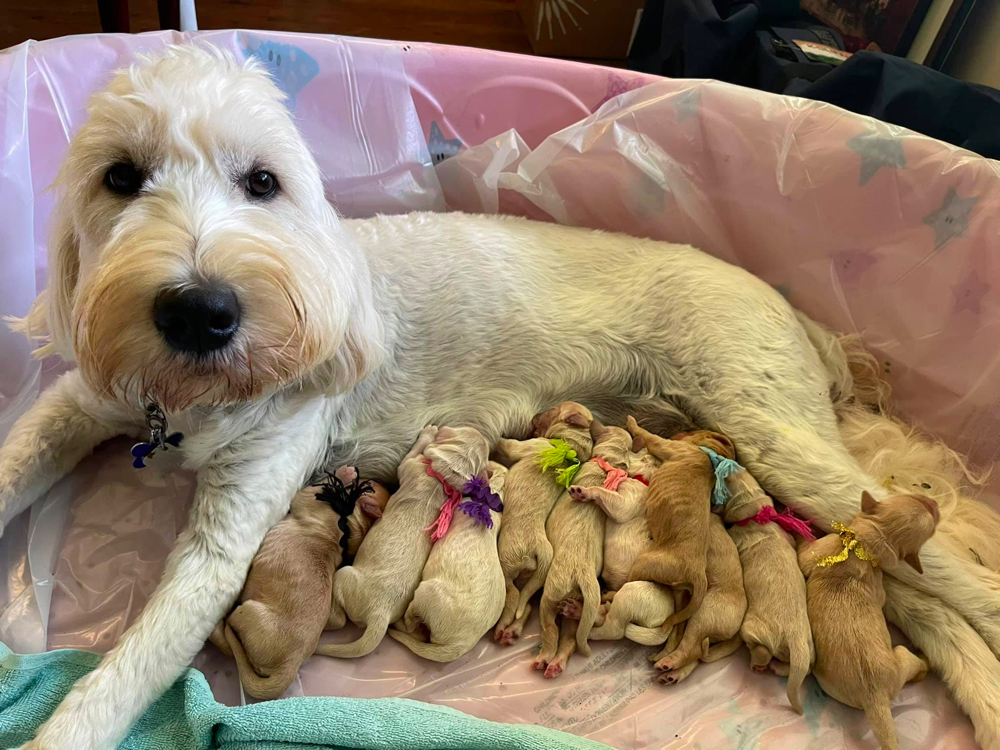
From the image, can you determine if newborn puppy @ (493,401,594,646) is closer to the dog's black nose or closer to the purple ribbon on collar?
the purple ribbon on collar

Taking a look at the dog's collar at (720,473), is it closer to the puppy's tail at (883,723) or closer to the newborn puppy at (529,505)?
the newborn puppy at (529,505)

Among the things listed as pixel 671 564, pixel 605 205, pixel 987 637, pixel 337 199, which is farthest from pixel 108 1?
pixel 987 637

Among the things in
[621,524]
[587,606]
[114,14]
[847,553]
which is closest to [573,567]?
[587,606]

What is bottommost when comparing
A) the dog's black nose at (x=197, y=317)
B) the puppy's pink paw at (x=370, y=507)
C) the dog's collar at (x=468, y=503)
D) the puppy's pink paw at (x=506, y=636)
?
the puppy's pink paw at (x=506, y=636)

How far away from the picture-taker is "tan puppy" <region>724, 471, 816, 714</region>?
5.99 feet

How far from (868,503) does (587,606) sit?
0.79m

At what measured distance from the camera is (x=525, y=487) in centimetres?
209

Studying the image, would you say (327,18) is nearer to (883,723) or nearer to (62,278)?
(62,278)

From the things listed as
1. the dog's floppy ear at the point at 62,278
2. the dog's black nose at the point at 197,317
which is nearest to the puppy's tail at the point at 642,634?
the dog's black nose at the point at 197,317

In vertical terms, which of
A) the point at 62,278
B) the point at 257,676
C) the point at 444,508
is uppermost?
the point at 62,278

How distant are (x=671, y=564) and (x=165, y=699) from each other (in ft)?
4.03

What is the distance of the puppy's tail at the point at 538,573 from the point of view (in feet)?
6.41

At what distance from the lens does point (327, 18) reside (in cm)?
509

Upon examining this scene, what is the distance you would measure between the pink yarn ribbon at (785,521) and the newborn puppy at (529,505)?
0.49 meters
